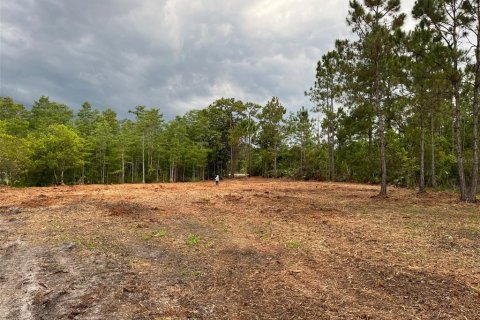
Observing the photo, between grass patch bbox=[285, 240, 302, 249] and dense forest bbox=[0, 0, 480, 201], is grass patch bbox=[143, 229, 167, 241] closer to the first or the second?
→ grass patch bbox=[285, 240, 302, 249]

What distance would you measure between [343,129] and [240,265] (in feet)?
101

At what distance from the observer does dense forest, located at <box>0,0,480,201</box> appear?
17.1 m

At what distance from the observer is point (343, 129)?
35.3 meters

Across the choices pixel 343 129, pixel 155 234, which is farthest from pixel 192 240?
pixel 343 129

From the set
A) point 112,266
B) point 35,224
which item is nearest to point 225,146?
point 35,224

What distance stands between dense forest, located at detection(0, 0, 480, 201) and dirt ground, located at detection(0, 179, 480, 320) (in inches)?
351

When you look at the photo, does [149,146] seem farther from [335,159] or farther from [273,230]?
[273,230]

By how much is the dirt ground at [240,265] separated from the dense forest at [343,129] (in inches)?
351

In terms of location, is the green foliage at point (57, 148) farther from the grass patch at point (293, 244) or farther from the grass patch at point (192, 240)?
the grass patch at point (293, 244)

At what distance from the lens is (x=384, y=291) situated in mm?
5648

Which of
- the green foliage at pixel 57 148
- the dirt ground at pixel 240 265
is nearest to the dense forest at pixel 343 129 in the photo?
the green foliage at pixel 57 148

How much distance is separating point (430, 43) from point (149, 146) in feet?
123

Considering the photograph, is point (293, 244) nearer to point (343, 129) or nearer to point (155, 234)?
point (155, 234)

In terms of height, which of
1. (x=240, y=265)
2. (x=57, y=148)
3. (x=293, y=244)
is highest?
(x=57, y=148)
